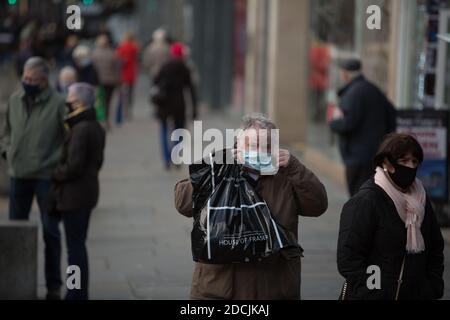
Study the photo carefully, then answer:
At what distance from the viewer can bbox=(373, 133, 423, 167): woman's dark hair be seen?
5574mm

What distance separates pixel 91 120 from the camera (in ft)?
27.9

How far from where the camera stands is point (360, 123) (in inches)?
432

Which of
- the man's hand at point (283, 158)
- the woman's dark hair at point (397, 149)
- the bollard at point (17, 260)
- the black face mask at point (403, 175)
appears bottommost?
the bollard at point (17, 260)

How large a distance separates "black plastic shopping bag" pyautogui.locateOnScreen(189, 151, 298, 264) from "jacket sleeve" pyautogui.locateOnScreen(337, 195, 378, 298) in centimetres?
33

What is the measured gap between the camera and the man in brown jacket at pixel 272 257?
227 inches

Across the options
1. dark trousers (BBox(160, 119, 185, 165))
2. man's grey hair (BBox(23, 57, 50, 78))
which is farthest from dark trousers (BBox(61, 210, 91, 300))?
dark trousers (BBox(160, 119, 185, 165))

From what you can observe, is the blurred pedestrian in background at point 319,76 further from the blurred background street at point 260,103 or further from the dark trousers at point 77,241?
the dark trousers at point 77,241

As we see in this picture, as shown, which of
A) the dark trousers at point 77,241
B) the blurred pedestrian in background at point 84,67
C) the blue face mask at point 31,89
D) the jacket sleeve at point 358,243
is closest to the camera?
the jacket sleeve at point 358,243

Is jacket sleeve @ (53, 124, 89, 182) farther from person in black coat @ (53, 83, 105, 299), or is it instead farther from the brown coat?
the brown coat

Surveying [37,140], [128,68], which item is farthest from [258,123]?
[128,68]

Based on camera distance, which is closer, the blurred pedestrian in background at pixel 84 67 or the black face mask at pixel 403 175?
the black face mask at pixel 403 175

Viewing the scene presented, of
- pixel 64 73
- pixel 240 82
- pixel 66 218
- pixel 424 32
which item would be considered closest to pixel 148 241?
pixel 64 73

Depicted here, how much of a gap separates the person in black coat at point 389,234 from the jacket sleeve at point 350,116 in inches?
209

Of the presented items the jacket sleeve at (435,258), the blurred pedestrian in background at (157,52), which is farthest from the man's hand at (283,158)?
the blurred pedestrian in background at (157,52)
